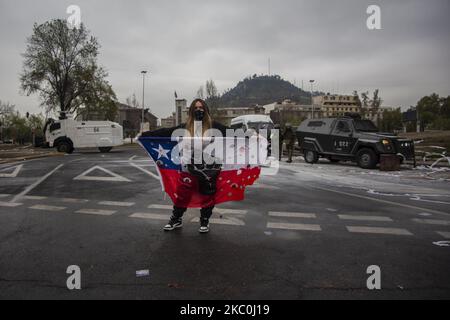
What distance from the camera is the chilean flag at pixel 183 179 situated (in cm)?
510

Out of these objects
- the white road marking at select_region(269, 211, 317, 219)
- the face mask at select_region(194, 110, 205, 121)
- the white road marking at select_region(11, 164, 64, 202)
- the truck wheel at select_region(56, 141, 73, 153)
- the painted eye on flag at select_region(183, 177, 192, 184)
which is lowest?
the white road marking at select_region(269, 211, 317, 219)

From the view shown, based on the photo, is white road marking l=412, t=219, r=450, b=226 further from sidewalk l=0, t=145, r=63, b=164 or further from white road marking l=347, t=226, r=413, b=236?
sidewalk l=0, t=145, r=63, b=164

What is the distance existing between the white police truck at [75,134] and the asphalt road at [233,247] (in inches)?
784

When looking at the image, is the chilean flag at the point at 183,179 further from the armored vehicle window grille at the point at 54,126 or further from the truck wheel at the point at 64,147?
the armored vehicle window grille at the point at 54,126

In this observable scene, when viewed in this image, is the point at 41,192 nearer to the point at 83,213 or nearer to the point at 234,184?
the point at 83,213

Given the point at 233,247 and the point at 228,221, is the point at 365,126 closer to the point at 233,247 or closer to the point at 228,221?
the point at 228,221

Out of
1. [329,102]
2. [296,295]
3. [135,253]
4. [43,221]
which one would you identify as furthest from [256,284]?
[329,102]

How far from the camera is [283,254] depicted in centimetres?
393

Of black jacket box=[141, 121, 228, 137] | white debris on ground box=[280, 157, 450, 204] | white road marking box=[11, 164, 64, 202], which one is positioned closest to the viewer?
black jacket box=[141, 121, 228, 137]

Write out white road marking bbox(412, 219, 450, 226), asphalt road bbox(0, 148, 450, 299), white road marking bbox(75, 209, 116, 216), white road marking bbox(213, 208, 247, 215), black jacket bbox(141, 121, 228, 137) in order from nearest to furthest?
asphalt road bbox(0, 148, 450, 299) → black jacket bbox(141, 121, 228, 137) → white road marking bbox(412, 219, 450, 226) → white road marking bbox(75, 209, 116, 216) → white road marking bbox(213, 208, 247, 215)

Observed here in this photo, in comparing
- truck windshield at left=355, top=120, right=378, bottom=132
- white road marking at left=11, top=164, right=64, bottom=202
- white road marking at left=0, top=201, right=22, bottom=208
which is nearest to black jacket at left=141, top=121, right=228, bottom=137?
white road marking at left=0, top=201, right=22, bottom=208

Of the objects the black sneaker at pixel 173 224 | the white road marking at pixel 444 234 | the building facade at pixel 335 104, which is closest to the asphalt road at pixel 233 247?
the white road marking at pixel 444 234

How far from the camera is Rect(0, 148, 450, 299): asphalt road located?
3041 millimetres

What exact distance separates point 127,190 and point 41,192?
2.14 meters
